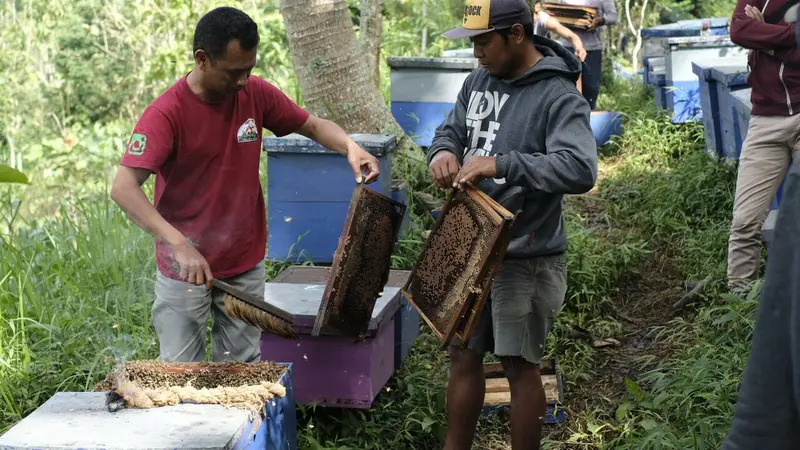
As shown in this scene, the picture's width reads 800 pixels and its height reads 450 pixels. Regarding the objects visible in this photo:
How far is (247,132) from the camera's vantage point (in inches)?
132

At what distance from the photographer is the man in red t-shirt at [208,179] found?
309cm

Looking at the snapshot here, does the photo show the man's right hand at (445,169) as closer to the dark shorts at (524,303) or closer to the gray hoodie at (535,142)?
the gray hoodie at (535,142)

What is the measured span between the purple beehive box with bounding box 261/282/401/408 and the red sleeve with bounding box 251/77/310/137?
2.44 feet

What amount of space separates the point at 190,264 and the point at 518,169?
113 centimetres

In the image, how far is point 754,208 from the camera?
4.90 m

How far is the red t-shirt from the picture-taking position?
10.3 ft

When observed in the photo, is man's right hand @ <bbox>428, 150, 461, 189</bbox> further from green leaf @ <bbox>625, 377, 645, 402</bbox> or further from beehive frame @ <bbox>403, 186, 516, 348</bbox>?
green leaf @ <bbox>625, 377, 645, 402</bbox>

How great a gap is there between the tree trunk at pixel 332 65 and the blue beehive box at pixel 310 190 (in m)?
1.42

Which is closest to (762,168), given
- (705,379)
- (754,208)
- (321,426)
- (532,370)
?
(754,208)

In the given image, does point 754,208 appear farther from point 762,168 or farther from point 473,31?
point 473,31

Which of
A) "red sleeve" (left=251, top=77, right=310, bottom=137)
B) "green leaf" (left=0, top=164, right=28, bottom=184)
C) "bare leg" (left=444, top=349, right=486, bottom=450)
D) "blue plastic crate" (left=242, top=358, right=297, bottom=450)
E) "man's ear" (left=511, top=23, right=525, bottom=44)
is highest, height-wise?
"man's ear" (left=511, top=23, right=525, bottom=44)

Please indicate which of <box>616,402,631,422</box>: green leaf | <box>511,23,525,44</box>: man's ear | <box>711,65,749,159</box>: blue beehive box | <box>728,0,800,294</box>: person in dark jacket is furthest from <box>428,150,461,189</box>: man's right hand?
<box>711,65,749,159</box>: blue beehive box

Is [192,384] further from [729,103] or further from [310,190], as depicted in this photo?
[729,103]

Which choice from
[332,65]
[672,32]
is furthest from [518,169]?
[672,32]
